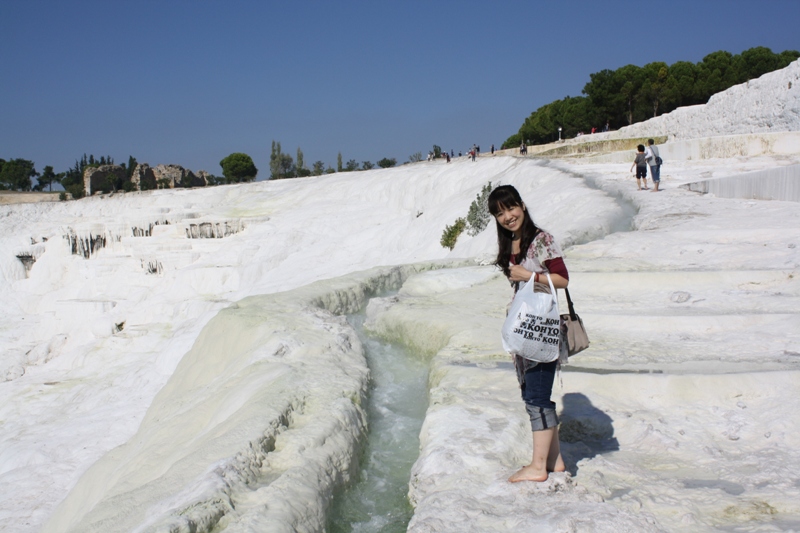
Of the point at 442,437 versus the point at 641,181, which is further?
the point at 641,181

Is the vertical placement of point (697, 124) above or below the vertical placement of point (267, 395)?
above

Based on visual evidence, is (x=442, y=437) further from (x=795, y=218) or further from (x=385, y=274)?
(x=795, y=218)

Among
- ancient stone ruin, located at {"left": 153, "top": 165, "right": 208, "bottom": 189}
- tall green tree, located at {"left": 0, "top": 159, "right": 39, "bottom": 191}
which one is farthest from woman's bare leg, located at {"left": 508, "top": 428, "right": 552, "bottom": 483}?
tall green tree, located at {"left": 0, "top": 159, "right": 39, "bottom": 191}

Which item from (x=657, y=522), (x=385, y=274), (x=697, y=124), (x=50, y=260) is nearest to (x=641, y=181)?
(x=385, y=274)

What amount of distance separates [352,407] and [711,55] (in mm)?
46493

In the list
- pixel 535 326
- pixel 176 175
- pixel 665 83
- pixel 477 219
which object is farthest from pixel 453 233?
pixel 176 175

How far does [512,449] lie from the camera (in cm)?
314

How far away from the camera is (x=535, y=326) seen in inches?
99.5

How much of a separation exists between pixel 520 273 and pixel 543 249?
5.9 inches

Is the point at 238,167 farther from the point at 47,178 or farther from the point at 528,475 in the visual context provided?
the point at 528,475

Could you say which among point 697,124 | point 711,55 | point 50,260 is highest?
point 711,55

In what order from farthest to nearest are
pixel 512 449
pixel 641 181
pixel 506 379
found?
pixel 641 181 < pixel 506 379 < pixel 512 449

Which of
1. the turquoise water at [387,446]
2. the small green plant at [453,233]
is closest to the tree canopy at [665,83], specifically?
the small green plant at [453,233]

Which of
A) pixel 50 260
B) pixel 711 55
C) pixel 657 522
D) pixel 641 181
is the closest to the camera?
pixel 657 522
